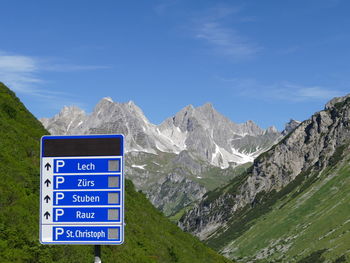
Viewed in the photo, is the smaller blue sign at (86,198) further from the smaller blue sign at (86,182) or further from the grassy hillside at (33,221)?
the grassy hillside at (33,221)

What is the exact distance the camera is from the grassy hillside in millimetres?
28584

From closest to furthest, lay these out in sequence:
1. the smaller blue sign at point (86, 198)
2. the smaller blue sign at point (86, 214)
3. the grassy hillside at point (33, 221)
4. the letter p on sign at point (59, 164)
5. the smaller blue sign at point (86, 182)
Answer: the smaller blue sign at point (86, 214), the smaller blue sign at point (86, 198), the smaller blue sign at point (86, 182), the letter p on sign at point (59, 164), the grassy hillside at point (33, 221)

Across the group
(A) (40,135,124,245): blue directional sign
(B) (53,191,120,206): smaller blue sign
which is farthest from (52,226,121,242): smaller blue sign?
(B) (53,191,120,206): smaller blue sign

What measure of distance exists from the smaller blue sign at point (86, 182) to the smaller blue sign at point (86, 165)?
0.52 feet

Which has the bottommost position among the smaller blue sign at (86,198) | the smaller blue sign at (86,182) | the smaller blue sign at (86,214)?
the smaller blue sign at (86,214)

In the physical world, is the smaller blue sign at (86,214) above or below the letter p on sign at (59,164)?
below

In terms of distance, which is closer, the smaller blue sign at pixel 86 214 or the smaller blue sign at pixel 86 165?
the smaller blue sign at pixel 86 214

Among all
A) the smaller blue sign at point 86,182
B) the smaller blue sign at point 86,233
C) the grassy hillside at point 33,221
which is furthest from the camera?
the grassy hillside at point 33,221

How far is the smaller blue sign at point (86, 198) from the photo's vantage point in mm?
14945

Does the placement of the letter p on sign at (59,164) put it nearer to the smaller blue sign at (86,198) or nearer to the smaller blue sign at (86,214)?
the smaller blue sign at (86,198)

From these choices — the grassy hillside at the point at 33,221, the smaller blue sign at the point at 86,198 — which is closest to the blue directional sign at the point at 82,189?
the smaller blue sign at the point at 86,198

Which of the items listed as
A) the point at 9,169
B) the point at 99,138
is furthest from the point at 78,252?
the point at 99,138

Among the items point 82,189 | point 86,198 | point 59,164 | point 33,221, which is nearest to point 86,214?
point 86,198

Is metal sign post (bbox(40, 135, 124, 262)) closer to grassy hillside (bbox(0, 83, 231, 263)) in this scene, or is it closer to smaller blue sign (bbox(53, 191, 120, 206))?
smaller blue sign (bbox(53, 191, 120, 206))
